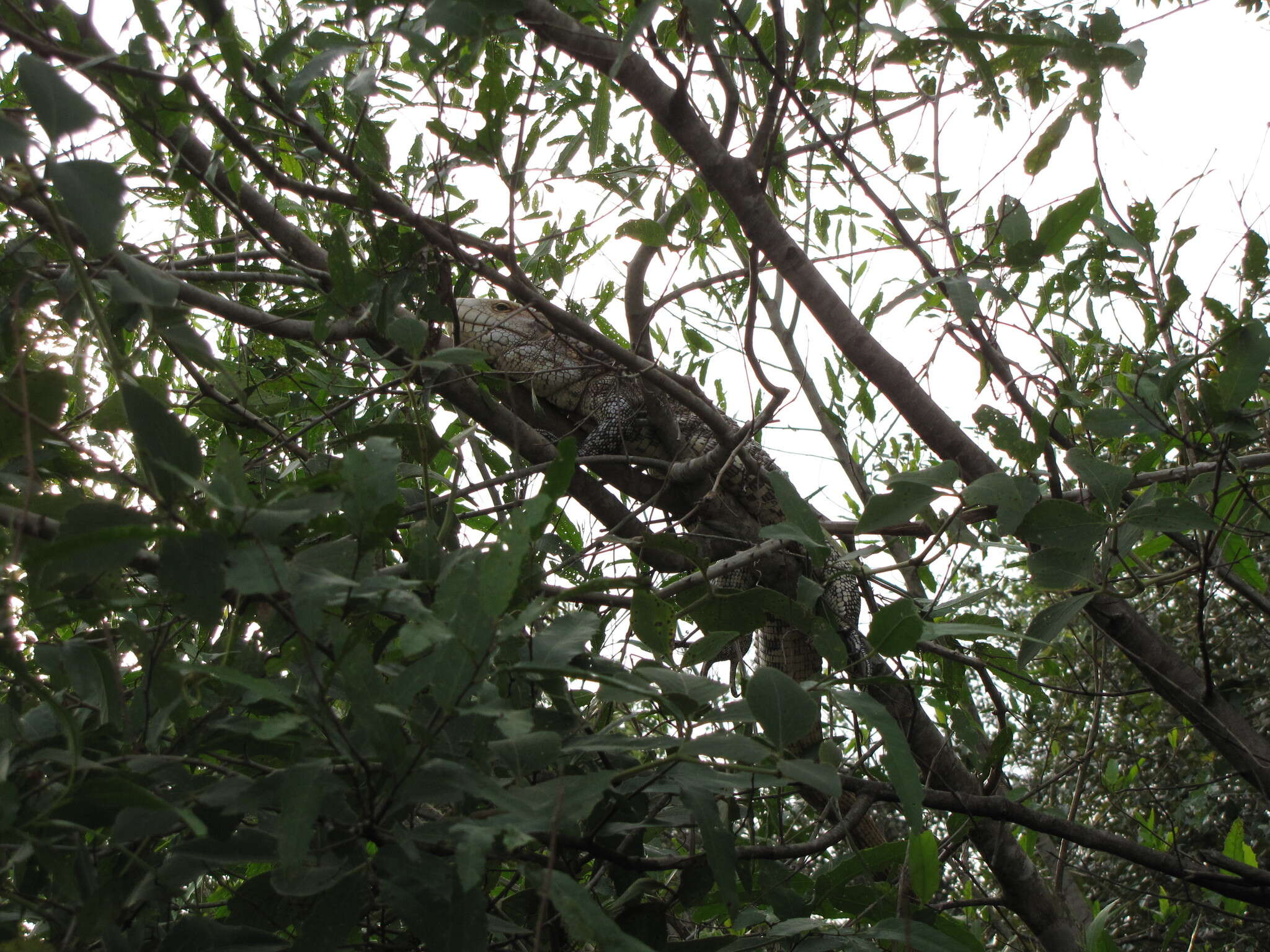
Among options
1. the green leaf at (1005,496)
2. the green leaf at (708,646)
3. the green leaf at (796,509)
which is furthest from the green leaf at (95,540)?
the green leaf at (1005,496)

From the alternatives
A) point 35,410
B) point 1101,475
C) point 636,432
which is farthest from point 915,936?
point 636,432

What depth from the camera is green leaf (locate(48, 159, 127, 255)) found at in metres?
0.67

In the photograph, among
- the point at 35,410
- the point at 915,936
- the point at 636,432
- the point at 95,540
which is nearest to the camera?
the point at 95,540

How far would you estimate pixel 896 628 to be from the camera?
0.98 meters

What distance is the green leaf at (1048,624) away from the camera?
4.39ft

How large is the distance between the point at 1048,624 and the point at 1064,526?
18cm

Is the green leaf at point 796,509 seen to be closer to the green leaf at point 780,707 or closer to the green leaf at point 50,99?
the green leaf at point 780,707

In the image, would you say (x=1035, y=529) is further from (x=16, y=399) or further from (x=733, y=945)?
(x=16, y=399)

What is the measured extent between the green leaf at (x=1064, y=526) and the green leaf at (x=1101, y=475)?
0.03m

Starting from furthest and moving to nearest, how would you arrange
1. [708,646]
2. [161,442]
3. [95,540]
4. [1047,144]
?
[1047,144] → [708,646] → [161,442] → [95,540]

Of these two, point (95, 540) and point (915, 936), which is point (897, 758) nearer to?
point (915, 936)

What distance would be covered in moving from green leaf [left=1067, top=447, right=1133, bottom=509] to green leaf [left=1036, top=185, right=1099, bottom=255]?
1.27ft

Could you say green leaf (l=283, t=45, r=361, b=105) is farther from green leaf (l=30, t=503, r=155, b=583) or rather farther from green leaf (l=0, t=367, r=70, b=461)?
green leaf (l=30, t=503, r=155, b=583)

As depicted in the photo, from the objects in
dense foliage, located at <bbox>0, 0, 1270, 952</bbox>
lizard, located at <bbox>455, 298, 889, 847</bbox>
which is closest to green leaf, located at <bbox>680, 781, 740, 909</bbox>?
dense foliage, located at <bbox>0, 0, 1270, 952</bbox>
